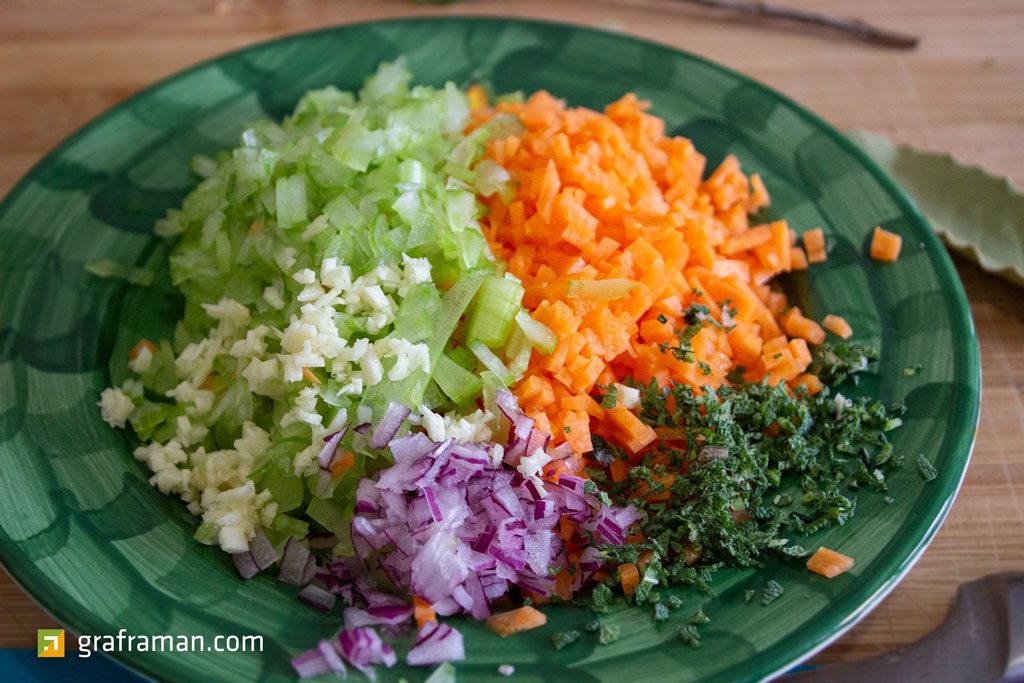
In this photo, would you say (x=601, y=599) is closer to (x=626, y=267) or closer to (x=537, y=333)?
(x=537, y=333)

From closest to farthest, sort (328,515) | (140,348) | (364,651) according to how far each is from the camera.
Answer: (364,651) → (328,515) → (140,348)

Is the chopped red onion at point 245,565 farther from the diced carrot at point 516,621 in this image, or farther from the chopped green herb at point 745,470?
the chopped green herb at point 745,470

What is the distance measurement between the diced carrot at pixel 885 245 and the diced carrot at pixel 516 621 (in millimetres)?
1259

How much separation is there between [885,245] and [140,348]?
1.88 metres

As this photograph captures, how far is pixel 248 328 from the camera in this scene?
6.66 ft

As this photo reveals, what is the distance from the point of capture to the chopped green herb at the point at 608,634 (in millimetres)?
1572

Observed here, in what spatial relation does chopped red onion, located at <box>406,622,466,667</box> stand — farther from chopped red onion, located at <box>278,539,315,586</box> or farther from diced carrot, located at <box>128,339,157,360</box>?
diced carrot, located at <box>128,339,157,360</box>

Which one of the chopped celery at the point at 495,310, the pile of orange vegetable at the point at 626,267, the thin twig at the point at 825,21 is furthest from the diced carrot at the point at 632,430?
the thin twig at the point at 825,21

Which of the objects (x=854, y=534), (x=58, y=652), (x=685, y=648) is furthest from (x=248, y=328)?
(x=854, y=534)

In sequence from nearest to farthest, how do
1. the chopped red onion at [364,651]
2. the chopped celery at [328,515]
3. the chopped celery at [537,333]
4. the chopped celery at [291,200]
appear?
1. the chopped red onion at [364,651]
2. the chopped celery at [328,515]
3. the chopped celery at [537,333]
4. the chopped celery at [291,200]

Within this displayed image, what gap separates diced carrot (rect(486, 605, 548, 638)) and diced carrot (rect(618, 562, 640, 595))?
17 centimetres

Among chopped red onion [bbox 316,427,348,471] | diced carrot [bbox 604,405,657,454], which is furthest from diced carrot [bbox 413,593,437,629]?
diced carrot [bbox 604,405,657,454]

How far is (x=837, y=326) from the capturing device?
208 centimetres

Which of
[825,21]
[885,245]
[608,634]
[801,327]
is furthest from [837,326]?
[825,21]
